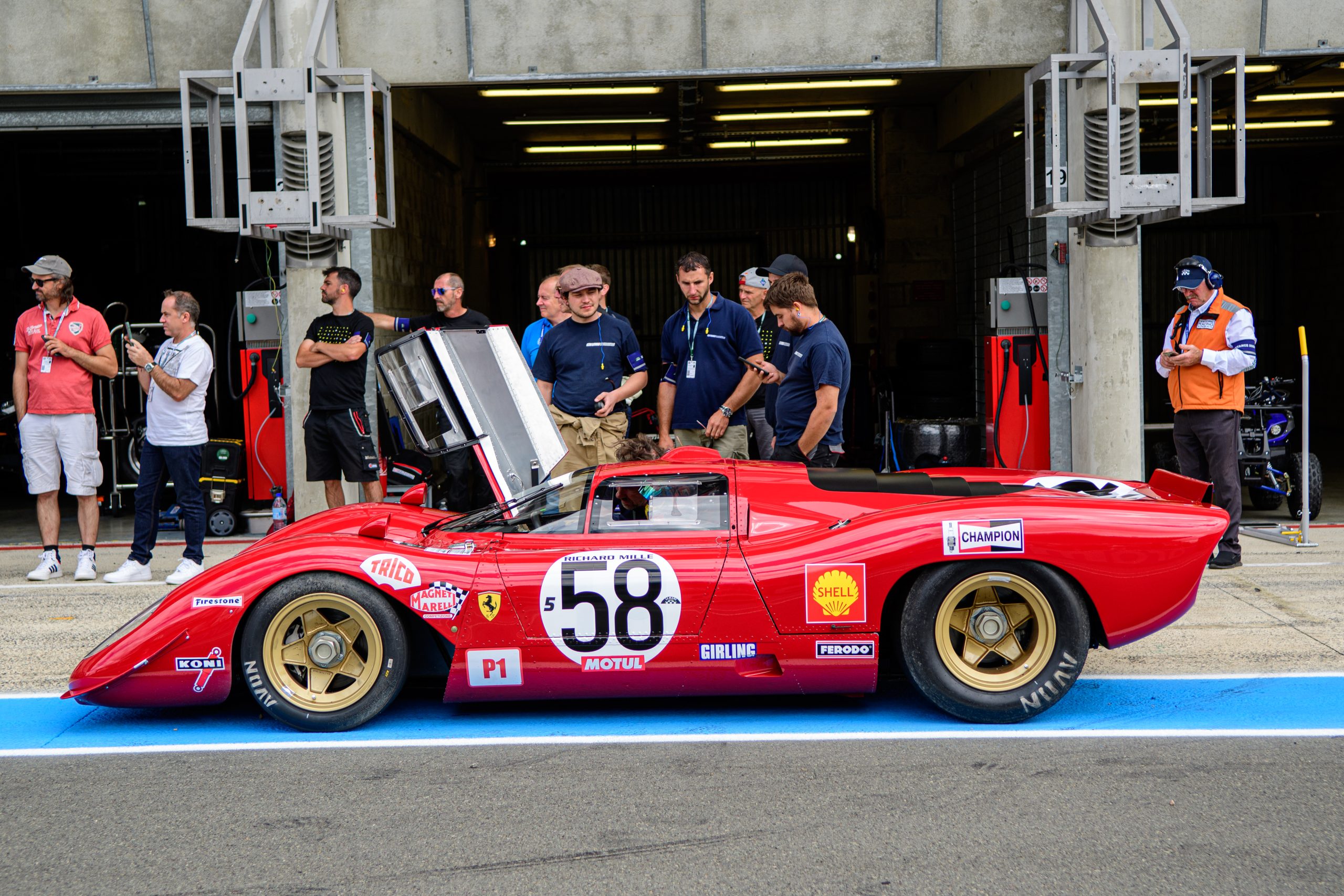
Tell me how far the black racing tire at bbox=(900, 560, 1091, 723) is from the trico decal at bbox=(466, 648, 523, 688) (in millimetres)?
1422

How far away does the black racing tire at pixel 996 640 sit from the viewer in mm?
4531

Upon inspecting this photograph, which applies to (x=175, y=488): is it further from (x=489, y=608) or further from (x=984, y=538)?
(x=984, y=538)

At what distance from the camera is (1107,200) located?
909 cm

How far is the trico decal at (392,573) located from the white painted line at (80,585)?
12.3 feet

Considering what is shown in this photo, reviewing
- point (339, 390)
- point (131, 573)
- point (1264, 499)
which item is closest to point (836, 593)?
point (339, 390)

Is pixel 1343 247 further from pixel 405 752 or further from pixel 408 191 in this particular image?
pixel 405 752

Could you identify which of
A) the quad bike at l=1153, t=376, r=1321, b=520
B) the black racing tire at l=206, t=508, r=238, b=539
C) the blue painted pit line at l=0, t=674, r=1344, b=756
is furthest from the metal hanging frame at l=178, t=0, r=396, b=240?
the quad bike at l=1153, t=376, r=1321, b=520

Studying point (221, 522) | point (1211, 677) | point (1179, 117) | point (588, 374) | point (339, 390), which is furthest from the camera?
point (221, 522)

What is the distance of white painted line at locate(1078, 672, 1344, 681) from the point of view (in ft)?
17.4

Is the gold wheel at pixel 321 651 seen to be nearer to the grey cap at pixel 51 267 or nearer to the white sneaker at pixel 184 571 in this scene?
the white sneaker at pixel 184 571

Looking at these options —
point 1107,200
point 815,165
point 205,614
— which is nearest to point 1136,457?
point 1107,200

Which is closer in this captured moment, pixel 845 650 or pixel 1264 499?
pixel 845 650

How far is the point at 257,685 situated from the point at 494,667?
0.89 metres

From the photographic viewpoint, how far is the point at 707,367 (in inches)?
286
